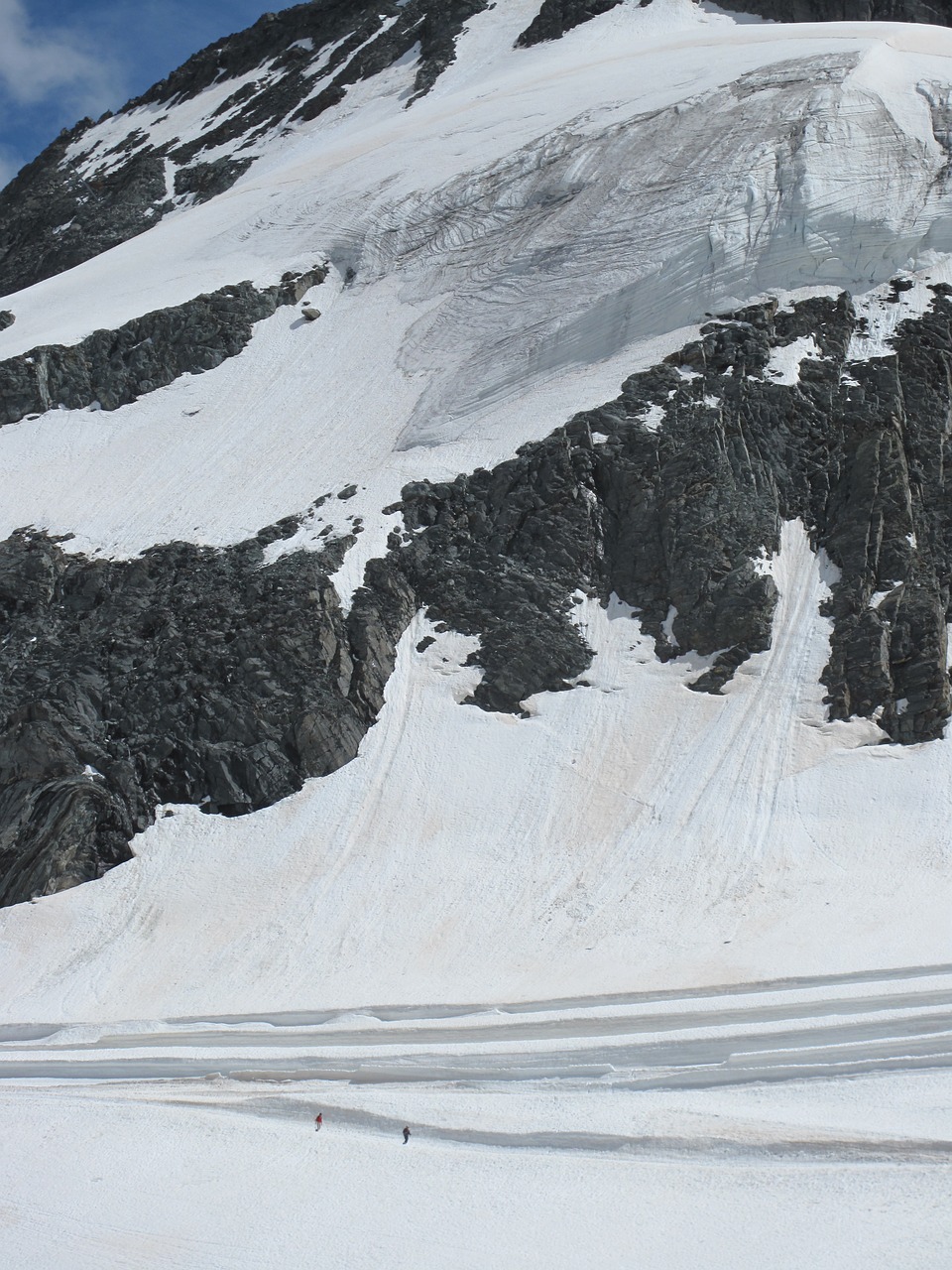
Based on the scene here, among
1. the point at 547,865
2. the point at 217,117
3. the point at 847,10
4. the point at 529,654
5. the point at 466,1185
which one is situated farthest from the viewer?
the point at 217,117

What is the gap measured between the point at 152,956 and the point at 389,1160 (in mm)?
7970

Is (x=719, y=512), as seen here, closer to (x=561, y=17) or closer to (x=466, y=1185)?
(x=466, y=1185)

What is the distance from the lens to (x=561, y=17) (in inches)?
2080

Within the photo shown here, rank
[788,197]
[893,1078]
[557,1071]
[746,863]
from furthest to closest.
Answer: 1. [788,197]
2. [746,863]
3. [557,1071]
4. [893,1078]

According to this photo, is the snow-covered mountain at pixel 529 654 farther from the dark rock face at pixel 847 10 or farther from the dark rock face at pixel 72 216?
the dark rock face at pixel 72 216

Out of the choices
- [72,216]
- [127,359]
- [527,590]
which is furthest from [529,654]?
[72,216]

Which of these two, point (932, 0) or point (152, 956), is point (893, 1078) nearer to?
point (152, 956)

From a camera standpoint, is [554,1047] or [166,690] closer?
[554,1047]

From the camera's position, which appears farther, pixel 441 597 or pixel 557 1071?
pixel 441 597

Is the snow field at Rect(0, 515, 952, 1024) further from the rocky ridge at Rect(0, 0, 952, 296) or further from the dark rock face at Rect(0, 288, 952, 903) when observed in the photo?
the rocky ridge at Rect(0, 0, 952, 296)

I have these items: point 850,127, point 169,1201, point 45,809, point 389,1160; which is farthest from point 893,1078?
point 850,127

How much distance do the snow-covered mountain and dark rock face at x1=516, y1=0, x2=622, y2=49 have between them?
1030cm

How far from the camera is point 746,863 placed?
2170cm

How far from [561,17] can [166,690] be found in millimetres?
41754
